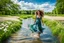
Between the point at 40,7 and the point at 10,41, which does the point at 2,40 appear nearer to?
the point at 10,41

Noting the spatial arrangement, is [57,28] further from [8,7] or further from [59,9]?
[8,7]

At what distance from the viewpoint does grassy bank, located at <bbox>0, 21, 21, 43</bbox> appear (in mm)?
5064

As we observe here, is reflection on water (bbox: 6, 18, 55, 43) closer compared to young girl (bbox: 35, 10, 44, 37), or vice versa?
reflection on water (bbox: 6, 18, 55, 43)

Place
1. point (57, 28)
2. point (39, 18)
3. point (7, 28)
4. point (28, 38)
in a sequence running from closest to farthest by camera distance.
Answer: point (28, 38) → point (39, 18) → point (7, 28) → point (57, 28)

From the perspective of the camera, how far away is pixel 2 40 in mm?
4895

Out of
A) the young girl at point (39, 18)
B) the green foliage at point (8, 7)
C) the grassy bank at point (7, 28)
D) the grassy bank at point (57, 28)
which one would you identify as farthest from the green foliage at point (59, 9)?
the grassy bank at point (7, 28)

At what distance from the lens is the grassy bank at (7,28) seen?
5.06 m

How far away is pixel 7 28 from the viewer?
5660 mm

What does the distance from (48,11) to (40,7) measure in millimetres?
271

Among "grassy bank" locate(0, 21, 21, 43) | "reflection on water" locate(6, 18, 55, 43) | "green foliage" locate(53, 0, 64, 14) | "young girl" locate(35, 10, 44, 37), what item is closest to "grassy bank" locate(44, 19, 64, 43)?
"reflection on water" locate(6, 18, 55, 43)

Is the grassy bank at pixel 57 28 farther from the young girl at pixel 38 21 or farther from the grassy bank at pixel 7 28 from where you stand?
the grassy bank at pixel 7 28

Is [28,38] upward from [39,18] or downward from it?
downward

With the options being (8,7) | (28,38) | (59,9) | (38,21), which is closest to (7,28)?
(28,38)

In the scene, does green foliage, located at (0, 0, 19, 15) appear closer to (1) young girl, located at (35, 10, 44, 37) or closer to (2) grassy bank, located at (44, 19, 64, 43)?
(1) young girl, located at (35, 10, 44, 37)
